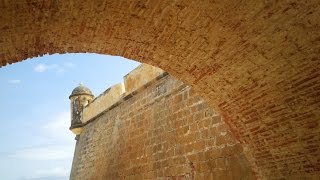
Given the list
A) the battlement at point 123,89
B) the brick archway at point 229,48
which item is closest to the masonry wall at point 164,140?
the battlement at point 123,89

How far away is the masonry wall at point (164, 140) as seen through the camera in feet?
20.2

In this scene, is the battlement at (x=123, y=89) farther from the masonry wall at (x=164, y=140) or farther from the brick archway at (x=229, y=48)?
the brick archway at (x=229, y=48)

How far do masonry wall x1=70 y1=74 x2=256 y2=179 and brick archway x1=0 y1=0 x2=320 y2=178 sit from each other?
106 centimetres

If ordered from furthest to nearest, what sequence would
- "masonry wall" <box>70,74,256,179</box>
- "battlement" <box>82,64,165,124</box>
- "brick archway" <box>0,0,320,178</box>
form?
"battlement" <box>82,64,165,124</box> < "masonry wall" <box>70,74,256,179</box> < "brick archway" <box>0,0,320,178</box>

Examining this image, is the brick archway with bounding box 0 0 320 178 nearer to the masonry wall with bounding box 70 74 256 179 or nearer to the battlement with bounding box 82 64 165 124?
the masonry wall with bounding box 70 74 256 179

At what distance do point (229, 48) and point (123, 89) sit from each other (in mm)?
6712

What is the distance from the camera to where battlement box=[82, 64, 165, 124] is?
29.7ft

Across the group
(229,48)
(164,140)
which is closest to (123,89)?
(164,140)

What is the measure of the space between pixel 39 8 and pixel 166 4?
109 cm

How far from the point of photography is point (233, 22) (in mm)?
3605

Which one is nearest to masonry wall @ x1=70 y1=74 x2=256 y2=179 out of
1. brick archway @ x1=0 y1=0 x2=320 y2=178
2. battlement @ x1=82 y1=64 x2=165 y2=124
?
battlement @ x1=82 y1=64 x2=165 y2=124

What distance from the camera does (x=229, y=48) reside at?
13.3 ft

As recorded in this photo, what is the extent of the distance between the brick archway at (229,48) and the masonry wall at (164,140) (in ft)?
3.47

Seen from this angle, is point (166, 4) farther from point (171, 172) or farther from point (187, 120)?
point (171, 172)
